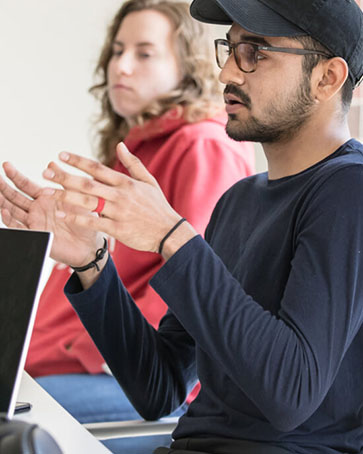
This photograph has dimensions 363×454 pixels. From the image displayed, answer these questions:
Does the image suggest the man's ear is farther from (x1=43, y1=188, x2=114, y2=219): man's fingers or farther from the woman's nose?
the woman's nose

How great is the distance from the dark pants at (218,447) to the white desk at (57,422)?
222 millimetres

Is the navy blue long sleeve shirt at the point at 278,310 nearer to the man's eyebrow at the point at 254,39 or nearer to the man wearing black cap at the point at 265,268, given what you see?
the man wearing black cap at the point at 265,268

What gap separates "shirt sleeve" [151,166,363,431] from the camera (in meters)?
1.03

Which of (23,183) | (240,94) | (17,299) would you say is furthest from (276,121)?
(17,299)

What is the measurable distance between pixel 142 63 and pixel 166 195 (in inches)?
18.5

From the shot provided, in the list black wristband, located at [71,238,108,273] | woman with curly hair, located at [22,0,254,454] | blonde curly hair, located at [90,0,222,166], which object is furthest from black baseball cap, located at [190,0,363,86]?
blonde curly hair, located at [90,0,222,166]

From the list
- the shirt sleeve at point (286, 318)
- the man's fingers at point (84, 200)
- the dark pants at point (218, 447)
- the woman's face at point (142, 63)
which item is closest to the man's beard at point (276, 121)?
the shirt sleeve at point (286, 318)

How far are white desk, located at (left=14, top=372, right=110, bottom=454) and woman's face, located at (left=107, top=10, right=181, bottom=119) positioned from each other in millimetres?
1341

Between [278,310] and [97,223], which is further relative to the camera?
[278,310]

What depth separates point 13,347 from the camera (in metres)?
0.84

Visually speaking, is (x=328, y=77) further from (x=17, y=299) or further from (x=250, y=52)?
(x=17, y=299)

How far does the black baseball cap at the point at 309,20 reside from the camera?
1194mm

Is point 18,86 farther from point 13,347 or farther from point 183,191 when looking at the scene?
point 13,347

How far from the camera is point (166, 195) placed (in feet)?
7.22
